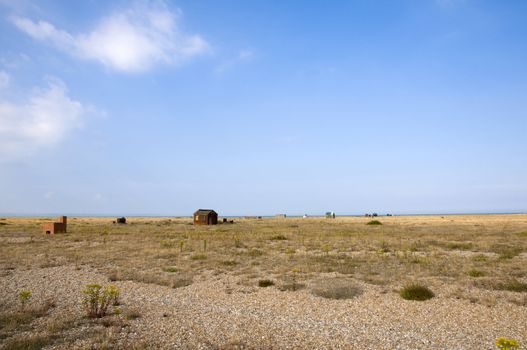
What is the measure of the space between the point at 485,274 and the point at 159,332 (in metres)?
15.2

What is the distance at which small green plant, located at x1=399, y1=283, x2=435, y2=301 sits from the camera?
13.3 m

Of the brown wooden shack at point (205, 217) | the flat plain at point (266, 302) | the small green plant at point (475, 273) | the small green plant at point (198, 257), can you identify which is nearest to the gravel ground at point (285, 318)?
the flat plain at point (266, 302)

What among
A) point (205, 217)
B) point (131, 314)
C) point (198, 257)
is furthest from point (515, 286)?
point (205, 217)

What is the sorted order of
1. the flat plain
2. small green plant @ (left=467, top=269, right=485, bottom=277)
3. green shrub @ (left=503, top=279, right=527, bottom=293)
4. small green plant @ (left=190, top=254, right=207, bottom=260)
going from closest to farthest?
the flat plain
green shrub @ (left=503, top=279, right=527, bottom=293)
small green plant @ (left=467, top=269, right=485, bottom=277)
small green plant @ (left=190, top=254, right=207, bottom=260)

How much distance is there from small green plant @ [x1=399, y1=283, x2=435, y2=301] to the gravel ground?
310 mm

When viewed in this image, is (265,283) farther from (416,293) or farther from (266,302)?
(416,293)

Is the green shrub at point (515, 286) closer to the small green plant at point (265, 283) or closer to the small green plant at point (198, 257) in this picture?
the small green plant at point (265, 283)

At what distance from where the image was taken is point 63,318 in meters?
10.8

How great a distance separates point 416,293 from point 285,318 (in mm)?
5472

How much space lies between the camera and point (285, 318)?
11.0 metres

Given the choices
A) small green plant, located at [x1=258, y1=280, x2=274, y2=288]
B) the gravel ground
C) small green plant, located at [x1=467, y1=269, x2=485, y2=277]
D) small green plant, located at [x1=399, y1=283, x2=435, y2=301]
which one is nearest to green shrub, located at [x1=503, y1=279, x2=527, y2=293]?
the gravel ground

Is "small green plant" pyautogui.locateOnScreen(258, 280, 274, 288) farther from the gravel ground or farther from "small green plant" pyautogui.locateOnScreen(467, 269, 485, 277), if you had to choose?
"small green plant" pyautogui.locateOnScreen(467, 269, 485, 277)

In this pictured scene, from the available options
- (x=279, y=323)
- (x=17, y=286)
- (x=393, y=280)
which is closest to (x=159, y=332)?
(x=279, y=323)

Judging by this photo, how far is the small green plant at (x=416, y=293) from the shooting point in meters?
13.3
